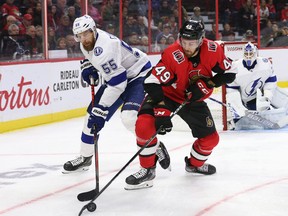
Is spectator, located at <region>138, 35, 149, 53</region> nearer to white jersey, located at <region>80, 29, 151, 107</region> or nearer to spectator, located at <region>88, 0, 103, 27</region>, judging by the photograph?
spectator, located at <region>88, 0, 103, 27</region>

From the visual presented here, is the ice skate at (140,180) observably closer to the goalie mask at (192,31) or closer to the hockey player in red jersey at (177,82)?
the hockey player in red jersey at (177,82)

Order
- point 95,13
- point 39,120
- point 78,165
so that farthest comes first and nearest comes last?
1. point 95,13
2. point 39,120
3. point 78,165

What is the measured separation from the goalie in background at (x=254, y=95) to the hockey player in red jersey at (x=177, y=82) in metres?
2.36

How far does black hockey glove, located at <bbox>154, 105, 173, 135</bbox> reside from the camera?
4020mm

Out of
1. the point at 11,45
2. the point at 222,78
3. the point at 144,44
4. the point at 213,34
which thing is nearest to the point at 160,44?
the point at 144,44

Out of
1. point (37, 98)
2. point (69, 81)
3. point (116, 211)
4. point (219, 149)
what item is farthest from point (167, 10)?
point (116, 211)

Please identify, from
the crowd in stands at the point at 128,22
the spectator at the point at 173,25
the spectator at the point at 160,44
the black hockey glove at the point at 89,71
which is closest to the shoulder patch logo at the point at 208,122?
the black hockey glove at the point at 89,71

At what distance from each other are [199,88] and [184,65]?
161 mm

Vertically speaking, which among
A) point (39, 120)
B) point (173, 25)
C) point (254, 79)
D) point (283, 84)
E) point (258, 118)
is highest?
point (173, 25)

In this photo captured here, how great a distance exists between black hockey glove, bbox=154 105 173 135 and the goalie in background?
2.58 metres

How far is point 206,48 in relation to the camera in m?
4.16

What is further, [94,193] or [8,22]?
[8,22]

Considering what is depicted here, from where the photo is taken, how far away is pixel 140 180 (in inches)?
163

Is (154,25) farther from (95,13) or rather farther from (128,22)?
(95,13)
